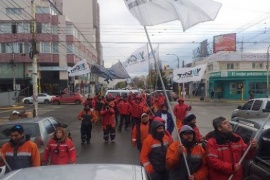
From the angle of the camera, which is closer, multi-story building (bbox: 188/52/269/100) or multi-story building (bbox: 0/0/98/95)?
multi-story building (bbox: 188/52/269/100)

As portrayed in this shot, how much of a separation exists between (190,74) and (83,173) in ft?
42.1

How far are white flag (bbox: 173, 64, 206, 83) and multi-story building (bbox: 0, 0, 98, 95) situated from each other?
138 ft

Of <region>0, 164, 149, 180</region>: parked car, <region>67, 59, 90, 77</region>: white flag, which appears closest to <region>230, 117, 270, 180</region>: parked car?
<region>0, 164, 149, 180</region>: parked car

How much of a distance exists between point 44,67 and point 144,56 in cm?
4519

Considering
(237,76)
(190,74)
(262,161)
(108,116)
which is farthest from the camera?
(237,76)

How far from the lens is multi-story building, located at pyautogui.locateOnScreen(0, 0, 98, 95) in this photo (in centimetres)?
5656

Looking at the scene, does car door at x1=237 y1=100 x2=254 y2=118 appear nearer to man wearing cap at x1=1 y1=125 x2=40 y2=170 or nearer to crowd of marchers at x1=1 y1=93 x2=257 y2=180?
crowd of marchers at x1=1 y1=93 x2=257 y2=180

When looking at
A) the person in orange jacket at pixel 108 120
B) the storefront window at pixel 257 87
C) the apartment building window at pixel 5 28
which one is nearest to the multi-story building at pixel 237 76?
the storefront window at pixel 257 87

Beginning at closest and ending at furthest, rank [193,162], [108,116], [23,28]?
1. [193,162]
2. [108,116]
3. [23,28]

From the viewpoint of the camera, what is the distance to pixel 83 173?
114 inches

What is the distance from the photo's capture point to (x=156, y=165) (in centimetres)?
586

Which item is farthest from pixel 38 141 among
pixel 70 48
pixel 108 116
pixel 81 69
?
pixel 70 48

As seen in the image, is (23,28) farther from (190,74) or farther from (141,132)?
(141,132)

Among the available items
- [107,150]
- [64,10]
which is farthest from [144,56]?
[64,10]
